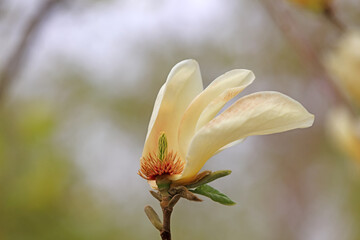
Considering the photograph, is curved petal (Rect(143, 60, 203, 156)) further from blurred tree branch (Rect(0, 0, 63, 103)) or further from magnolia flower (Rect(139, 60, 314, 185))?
blurred tree branch (Rect(0, 0, 63, 103))

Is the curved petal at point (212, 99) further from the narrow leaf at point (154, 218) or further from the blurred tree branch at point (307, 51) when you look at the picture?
the blurred tree branch at point (307, 51)

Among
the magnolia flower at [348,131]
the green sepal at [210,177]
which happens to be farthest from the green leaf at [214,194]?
the magnolia flower at [348,131]

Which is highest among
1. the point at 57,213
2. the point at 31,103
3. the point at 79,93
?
the point at 79,93

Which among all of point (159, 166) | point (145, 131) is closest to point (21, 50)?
point (159, 166)

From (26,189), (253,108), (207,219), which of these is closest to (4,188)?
(26,189)

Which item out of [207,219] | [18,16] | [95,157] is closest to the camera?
[18,16]

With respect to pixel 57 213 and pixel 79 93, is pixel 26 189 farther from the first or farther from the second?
pixel 79 93

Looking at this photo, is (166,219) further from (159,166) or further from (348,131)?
(348,131)
